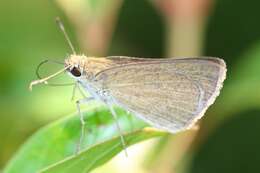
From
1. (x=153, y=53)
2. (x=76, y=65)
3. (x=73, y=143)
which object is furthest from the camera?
(x=153, y=53)

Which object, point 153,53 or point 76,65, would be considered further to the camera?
point 153,53

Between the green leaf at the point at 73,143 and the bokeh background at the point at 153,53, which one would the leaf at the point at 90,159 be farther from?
the bokeh background at the point at 153,53

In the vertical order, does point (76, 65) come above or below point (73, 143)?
above

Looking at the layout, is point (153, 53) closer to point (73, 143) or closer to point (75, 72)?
point (75, 72)

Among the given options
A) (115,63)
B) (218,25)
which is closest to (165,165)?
(115,63)

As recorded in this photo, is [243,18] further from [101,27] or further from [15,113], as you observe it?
[15,113]

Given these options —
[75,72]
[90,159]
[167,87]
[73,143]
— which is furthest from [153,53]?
[90,159]
